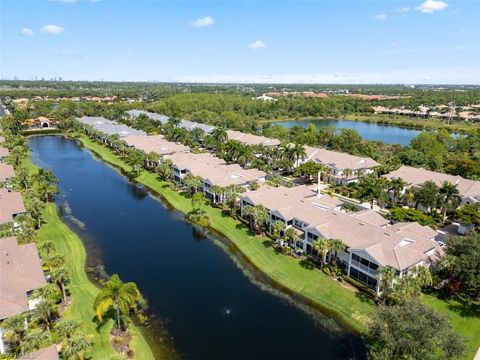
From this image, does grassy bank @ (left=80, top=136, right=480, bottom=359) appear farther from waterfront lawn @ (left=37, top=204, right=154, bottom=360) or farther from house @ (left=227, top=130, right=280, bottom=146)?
house @ (left=227, top=130, right=280, bottom=146)

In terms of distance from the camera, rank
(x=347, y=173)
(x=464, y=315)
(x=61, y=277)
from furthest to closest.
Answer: (x=347, y=173) → (x=61, y=277) → (x=464, y=315)

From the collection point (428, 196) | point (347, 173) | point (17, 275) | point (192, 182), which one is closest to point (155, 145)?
point (192, 182)

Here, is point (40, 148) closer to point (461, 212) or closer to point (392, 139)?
point (461, 212)

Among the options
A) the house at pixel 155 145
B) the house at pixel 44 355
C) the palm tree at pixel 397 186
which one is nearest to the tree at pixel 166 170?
the house at pixel 155 145

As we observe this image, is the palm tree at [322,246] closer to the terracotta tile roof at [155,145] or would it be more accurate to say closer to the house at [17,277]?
the house at [17,277]

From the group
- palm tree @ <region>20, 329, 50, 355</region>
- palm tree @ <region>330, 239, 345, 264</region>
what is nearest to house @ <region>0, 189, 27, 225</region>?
palm tree @ <region>20, 329, 50, 355</region>

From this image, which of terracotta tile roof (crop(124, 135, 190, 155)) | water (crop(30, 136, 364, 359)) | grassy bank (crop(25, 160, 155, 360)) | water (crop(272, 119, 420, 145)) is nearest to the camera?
grassy bank (crop(25, 160, 155, 360))

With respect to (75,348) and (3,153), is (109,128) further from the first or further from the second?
(75,348)
